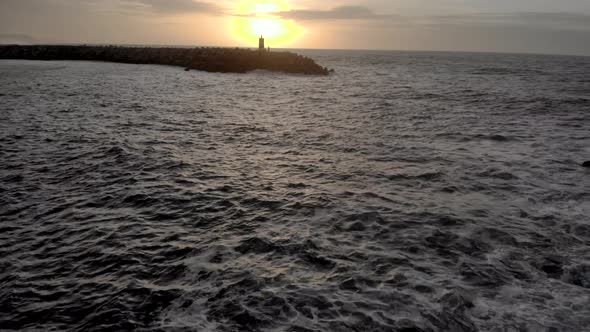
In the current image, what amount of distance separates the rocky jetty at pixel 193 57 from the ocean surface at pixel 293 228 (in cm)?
5224

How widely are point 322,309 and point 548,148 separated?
17.7 metres

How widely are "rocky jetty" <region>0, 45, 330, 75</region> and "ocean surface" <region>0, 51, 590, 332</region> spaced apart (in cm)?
5224

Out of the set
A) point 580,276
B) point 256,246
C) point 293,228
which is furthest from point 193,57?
point 580,276

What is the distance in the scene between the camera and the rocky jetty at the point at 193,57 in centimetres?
7406

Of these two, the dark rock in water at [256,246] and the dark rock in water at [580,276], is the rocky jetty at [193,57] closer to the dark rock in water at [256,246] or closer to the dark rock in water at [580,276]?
the dark rock in water at [256,246]

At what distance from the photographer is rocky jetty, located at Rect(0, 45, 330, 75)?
7406cm

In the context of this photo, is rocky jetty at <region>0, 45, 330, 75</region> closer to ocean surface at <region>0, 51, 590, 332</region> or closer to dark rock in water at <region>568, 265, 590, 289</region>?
ocean surface at <region>0, 51, 590, 332</region>

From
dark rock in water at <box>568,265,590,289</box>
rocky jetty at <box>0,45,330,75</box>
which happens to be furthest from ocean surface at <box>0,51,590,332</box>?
rocky jetty at <box>0,45,330,75</box>

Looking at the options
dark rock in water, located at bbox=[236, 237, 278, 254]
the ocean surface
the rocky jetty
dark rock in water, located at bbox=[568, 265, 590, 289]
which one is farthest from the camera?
the rocky jetty

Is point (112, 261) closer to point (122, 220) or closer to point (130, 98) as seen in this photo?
point (122, 220)

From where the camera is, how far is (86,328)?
688 centimetres

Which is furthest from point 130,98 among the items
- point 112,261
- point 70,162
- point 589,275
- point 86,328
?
point 589,275

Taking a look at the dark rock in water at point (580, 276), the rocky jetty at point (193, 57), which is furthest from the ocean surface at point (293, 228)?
the rocky jetty at point (193, 57)

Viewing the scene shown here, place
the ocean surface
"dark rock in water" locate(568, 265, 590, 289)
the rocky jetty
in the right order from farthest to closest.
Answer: the rocky jetty, "dark rock in water" locate(568, 265, 590, 289), the ocean surface
